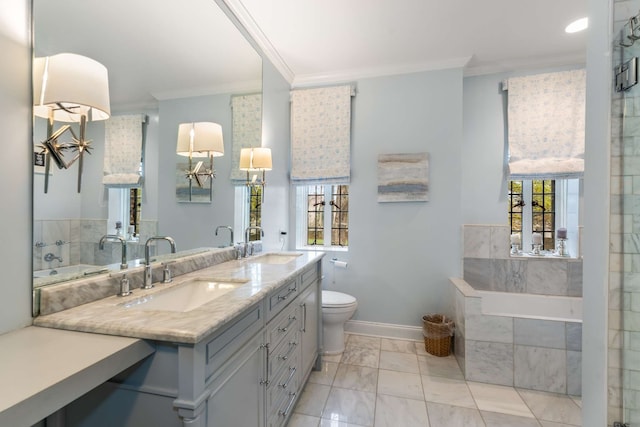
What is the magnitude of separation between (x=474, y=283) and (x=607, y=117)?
82.0 inches

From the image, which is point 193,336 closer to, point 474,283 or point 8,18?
point 8,18

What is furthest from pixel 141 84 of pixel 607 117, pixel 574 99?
pixel 574 99

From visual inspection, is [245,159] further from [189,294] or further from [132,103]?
[189,294]

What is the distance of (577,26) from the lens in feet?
7.68

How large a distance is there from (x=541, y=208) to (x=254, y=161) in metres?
2.95

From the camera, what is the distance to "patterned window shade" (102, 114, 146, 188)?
130cm

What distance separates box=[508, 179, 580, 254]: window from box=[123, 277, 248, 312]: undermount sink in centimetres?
296

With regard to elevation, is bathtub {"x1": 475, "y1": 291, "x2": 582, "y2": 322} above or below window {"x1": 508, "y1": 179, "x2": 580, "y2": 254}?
below

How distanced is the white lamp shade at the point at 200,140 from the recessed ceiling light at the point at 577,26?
287 centimetres

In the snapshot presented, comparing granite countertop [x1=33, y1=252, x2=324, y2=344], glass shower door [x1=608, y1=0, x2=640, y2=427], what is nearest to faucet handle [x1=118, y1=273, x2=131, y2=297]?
granite countertop [x1=33, y1=252, x2=324, y2=344]

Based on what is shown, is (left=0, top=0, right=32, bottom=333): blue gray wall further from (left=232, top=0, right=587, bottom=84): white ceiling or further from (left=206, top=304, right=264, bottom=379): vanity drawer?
(left=232, top=0, right=587, bottom=84): white ceiling

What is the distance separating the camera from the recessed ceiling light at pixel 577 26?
229 cm

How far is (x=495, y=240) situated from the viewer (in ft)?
9.32

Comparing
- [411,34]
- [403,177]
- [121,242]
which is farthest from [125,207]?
[411,34]
